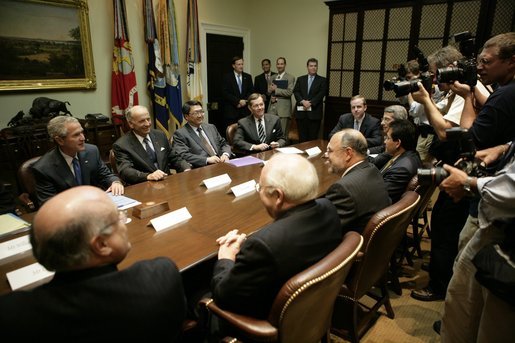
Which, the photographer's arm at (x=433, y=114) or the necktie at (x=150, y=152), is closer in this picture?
the photographer's arm at (x=433, y=114)

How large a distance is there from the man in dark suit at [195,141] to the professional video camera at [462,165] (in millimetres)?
2038

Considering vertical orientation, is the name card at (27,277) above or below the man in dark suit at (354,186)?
below

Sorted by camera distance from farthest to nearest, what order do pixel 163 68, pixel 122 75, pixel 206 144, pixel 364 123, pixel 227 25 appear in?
pixel 227 25
pixel 163 68
pixel 122 75
pixel 364 123
pixel 206 144

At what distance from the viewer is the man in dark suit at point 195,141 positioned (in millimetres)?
3291

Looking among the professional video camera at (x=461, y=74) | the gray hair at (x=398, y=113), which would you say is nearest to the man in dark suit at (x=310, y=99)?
the gray hair at (x=398, y=113)

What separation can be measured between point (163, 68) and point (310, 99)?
2419 millimetres

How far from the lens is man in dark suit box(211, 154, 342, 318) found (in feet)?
3.73

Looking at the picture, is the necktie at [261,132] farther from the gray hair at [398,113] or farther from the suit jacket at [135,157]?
the gray hair at [398,113]

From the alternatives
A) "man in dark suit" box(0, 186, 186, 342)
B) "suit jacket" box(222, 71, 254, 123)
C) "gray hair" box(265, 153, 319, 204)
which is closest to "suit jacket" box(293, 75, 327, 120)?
"suit jacket" box(222, 71, 254, 123)

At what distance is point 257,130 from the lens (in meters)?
3.91

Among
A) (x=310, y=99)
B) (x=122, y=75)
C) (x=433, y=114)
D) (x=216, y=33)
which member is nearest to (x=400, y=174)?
(x=433, y=114)

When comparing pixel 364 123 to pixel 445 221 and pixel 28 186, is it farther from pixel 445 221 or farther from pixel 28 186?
pixel 28 186

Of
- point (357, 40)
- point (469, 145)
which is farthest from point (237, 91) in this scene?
point (469, 145)

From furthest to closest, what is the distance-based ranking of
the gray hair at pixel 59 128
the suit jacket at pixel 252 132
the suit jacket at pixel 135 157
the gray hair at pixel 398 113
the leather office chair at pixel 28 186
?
the suit jacket at pixel 252 132 < the gray hair at pixel 398 113 < the suit jacket at pixel 135 157 < the leather office chair at pixel 28 186 < the gray hair at pixel 59 128
